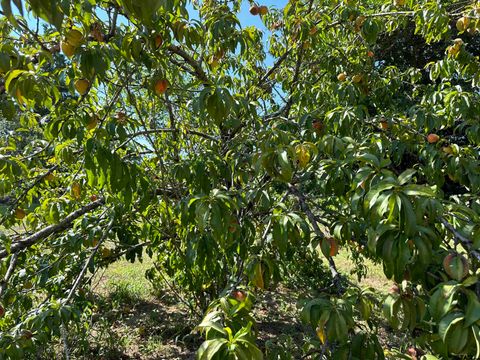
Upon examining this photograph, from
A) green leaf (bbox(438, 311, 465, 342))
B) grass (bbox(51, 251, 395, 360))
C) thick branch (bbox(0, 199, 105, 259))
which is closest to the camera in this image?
green leaf (bbox(438, 311, 465, 342))

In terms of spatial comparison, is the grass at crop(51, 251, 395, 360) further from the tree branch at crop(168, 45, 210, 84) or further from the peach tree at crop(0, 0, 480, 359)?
the tree branch at crop(168, 45, 210, 84)

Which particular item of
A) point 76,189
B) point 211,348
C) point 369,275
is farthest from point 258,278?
point 369,275

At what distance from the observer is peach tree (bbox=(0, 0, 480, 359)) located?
0.97m

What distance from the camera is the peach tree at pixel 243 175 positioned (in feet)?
3.18

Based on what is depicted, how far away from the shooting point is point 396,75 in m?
3.08

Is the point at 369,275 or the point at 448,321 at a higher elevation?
the point at 448,321

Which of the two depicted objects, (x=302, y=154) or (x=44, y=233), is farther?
(x=44, y=233)

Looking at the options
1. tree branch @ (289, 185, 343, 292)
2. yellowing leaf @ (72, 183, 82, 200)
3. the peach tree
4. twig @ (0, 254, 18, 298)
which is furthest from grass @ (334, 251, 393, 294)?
twig @ (0, 254, 18, 298)

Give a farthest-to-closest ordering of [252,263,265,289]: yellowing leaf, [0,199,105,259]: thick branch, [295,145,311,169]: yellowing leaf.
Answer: [0,199,105,259]: thick branch < [295,145,311,169]: yellowing leaf < [252,263,265,289]: yellowing leaf

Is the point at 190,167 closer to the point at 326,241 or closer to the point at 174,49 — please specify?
the point at 174,49

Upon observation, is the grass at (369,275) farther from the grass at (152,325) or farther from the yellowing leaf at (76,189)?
the yellowing leaf at (76,189)

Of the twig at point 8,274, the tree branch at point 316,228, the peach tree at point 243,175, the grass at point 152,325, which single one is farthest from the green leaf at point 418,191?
the twig at point 8,274

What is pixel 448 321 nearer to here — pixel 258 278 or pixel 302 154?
pixel 258 278

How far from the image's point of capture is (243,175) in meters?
1.95
